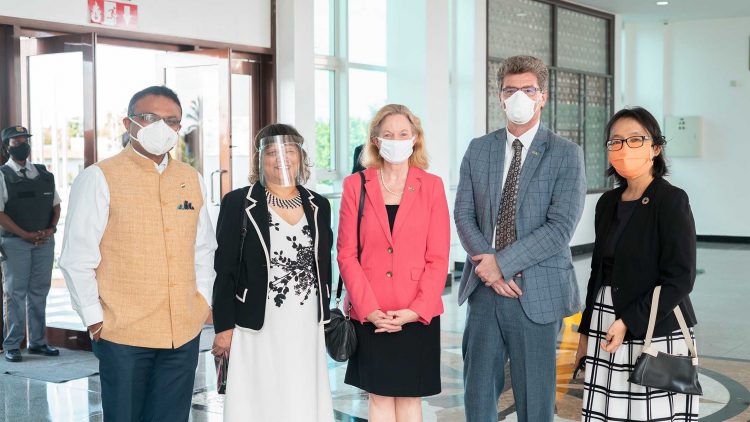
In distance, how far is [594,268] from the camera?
10.3ft

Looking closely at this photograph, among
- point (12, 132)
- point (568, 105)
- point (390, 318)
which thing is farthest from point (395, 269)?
point (568, 105)

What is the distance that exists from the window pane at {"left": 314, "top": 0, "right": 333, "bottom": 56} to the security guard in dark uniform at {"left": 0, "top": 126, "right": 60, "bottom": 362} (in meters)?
3.73

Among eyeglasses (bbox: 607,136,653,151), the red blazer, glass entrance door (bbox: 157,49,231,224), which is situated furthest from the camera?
glass entrance door (bbox: 157,49,231,224)

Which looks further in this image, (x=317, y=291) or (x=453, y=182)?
(x=453, y=182)

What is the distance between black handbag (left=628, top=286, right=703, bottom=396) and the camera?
2.81 metres

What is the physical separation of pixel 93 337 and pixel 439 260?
4.40ft

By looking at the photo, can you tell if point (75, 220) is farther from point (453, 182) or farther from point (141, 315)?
point (453, 182)

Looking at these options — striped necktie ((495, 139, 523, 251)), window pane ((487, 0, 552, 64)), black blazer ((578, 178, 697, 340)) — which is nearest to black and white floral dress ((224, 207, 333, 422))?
striped necktie ((495, 139, 523, 251))

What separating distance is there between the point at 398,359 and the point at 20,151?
4.15 metres

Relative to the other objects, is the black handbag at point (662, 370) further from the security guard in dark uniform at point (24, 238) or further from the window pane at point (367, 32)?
the window pane at point (367, 32)

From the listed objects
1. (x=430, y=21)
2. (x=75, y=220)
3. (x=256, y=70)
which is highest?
(x=430, y=21)

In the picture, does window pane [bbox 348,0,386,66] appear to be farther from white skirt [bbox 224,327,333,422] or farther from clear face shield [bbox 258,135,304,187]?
white skirt [bbox 224,327,333,422]

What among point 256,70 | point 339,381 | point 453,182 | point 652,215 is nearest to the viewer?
point 652,215

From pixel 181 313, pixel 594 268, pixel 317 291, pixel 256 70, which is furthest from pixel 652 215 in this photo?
pixel 256 70
